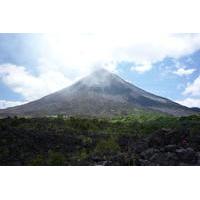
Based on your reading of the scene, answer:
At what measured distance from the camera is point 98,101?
167ft

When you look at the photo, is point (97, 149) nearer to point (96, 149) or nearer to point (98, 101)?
point (96, 149)

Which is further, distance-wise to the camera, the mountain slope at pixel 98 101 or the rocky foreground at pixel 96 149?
the mountain slope at pixel 98 101

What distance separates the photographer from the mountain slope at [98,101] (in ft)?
142

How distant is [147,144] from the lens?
34.7 feet

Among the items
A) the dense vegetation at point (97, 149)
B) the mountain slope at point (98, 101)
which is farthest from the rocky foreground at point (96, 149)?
the mountain slope at point (98, 101)

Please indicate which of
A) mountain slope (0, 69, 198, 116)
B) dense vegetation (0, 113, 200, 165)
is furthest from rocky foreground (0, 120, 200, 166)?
mountain slope (0, 69, 198, 116)

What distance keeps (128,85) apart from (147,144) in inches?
2239

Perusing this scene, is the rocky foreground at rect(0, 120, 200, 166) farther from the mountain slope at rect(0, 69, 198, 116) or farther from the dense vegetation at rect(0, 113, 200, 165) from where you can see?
the mountain slope at rect(0, 69, 198, 116)

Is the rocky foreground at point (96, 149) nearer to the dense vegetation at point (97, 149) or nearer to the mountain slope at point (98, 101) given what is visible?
the dense vegetation at point (97, 149)

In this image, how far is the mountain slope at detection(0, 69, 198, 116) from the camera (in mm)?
43375

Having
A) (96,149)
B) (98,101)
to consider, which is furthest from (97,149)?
(98,101)

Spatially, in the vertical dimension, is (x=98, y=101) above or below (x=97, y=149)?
below
